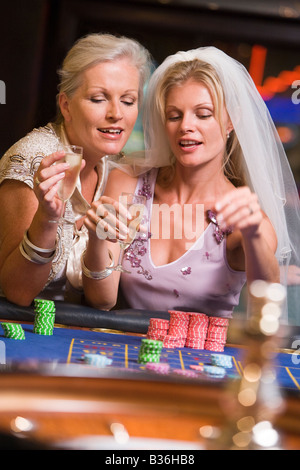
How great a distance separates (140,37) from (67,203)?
2.25 metres

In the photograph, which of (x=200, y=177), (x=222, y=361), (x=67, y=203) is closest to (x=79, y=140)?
(x=67, y=203)

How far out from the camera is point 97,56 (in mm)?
2605

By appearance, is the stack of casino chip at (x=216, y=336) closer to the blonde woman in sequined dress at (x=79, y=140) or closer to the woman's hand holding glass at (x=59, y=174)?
the woman's hand holding glass at (x=59, y=174)

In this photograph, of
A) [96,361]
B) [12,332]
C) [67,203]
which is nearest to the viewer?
[96,361]

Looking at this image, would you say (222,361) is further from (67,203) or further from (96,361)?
(67,203)

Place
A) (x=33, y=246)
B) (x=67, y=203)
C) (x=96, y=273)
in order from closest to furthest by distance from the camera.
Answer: (x=33, y=246) → (x=96, y=273) → (x=67, y=203)

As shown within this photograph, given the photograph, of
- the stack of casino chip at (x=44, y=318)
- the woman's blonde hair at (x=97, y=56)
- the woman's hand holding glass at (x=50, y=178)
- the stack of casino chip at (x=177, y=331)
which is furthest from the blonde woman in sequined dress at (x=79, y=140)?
the stack of casino chip at (x=177, y=331)

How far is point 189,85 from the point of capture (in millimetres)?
2512

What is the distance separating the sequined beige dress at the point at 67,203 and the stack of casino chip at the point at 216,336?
0.74 metres

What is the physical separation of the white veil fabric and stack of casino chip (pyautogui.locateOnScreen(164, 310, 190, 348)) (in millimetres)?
937
